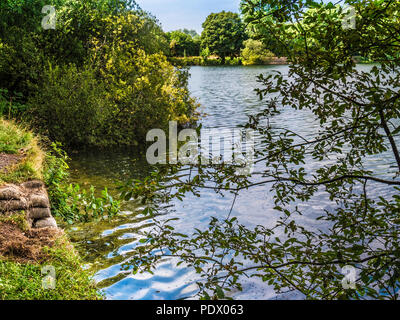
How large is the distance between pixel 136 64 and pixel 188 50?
212ft

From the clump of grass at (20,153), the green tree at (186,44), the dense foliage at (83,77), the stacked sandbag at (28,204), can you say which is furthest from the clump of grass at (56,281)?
the green tree at (186,44)

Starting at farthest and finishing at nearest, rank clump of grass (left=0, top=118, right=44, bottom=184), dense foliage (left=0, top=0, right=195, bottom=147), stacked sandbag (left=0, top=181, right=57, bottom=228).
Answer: dense foliage (left=0, top=0, right=195, bottom=147) → clump of grass (left=0, top=118, right=44, bottom=184) → stacked sandbag (left=0, top=181, right=57, bottom=228)

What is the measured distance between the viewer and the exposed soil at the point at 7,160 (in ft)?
22.3

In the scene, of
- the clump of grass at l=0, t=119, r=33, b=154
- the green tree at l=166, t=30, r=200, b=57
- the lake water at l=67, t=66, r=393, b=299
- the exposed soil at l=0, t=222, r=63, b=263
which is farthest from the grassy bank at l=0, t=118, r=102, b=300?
the green tree at l=166, t=30, r=200, b=57

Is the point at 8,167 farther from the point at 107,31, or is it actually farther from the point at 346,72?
the point at 107,31

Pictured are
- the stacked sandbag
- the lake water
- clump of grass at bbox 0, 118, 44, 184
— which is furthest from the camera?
clump of grass at bbox 0, 118, 44, 184

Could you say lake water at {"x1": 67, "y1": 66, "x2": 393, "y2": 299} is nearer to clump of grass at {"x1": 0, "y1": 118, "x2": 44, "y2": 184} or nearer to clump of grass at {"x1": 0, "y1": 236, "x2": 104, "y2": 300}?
clump of grass at {"x1": 0, "y1": 236, "x2": 104, "y2": 300}

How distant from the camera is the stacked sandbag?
5.42 meters

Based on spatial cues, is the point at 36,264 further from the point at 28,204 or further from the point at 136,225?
the point at 136,225

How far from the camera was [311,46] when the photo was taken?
111 inches

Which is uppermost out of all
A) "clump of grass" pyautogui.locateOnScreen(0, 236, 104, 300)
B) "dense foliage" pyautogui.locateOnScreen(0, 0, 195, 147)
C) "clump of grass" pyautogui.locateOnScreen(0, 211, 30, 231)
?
"dense foliage" pyautogui.locateOnScreen(0, 0, 195, 147)

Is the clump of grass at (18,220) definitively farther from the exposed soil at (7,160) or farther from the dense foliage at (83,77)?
the dense foliage at (83,77)

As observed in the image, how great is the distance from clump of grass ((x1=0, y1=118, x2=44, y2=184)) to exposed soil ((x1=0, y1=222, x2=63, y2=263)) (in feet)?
5.03
